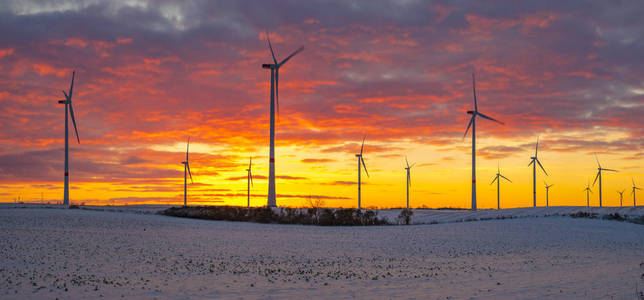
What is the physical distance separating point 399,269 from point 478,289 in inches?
228

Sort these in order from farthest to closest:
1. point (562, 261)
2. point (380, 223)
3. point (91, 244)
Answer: point (380, 223) < point (91, 244) < point (562, 261)

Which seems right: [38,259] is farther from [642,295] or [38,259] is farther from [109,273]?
[642,295]

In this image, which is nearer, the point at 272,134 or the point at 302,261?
the point at 302,261

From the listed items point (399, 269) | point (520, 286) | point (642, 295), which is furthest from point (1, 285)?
point (642, 295)

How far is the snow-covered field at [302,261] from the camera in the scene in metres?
19.0

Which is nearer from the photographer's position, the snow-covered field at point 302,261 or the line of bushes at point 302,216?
the snow-covered field at point 302,261

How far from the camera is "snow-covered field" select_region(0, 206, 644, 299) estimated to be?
62.4 feet

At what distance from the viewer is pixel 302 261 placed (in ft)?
90.4

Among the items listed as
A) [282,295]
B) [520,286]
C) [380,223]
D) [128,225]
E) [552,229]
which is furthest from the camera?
[380,223]

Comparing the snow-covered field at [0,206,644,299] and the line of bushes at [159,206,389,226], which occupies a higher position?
the line of bushes at [159,206,389,226]

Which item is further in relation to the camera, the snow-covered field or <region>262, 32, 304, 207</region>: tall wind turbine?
<region>262, 32, 304, 207</region>: tall wind turbine

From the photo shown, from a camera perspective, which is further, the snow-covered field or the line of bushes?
the line of bushes

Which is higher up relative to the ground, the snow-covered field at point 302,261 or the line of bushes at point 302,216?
the line of bushes at point 302,216

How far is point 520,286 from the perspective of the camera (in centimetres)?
1994
